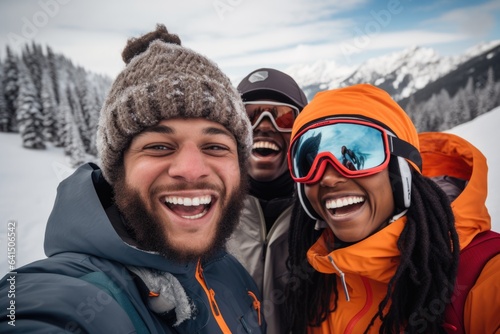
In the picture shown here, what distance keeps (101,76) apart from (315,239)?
95.1 m

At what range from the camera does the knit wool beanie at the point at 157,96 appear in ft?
5.98

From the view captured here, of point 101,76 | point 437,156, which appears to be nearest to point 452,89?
point 101,76

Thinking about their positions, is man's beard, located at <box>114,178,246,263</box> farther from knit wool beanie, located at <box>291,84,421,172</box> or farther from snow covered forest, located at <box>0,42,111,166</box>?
snow covered forest, located at <box>0,42,111,166</box>

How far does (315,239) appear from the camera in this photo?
2621 mm

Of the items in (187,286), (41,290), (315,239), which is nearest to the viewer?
(41,290)

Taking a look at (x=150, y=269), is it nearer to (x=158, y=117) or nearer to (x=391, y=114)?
(x=158, y=117)

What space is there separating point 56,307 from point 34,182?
37339 mm

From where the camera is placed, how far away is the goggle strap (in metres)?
2.14

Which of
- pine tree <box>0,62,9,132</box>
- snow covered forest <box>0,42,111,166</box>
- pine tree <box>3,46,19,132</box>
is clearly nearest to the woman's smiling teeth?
snow covered forest <box>0,42,111,166</box>

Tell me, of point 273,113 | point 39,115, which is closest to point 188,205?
point 273,113

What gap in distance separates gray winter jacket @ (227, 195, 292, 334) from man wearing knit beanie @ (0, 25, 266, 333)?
492 millimetres

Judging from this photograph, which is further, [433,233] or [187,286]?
[433,233]

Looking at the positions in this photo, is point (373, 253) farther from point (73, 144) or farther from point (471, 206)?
point (73, 144)

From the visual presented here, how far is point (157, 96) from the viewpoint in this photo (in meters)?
1.82
